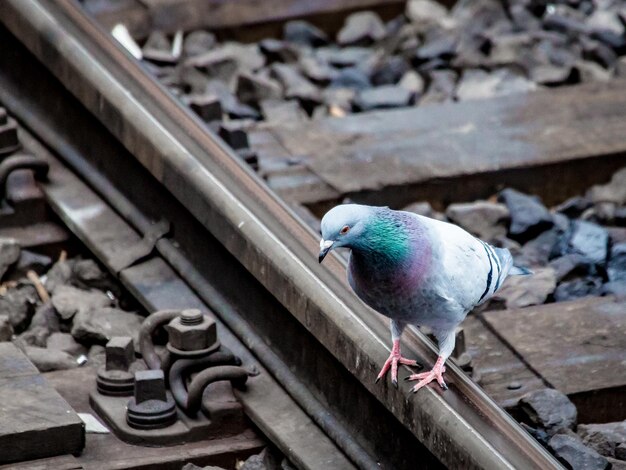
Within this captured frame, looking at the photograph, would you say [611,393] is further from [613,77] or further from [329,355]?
[613,77]

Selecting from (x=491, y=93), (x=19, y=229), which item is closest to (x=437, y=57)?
(x=491, y=93)

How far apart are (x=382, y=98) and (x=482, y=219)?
1.38 metres

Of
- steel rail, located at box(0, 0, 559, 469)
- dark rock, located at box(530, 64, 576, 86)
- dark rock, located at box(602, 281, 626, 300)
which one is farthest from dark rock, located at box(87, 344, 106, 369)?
dark rock, located at box(530, 64, 576, 86)

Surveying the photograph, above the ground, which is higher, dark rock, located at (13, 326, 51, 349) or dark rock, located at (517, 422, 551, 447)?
dark rock, located at (517, 422, 551, 447)

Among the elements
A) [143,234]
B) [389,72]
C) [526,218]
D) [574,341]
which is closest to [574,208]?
[526,218]

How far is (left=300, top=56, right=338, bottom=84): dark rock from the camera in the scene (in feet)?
23.7

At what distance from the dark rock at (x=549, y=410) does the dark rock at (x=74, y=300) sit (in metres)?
1.51

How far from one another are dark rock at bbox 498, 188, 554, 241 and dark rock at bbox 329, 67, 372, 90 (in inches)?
61.4

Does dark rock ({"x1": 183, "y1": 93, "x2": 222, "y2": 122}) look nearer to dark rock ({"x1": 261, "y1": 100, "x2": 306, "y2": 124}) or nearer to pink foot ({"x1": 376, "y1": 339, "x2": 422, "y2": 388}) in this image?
dark rock ({"x1": 261, "y1": 100, "x2": 306, "y2": 124})

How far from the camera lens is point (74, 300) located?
5016 mm

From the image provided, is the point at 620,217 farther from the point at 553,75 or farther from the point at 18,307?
the point at 18,307

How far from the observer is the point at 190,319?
14.7 feet

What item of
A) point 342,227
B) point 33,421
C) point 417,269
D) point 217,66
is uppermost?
point 342,227

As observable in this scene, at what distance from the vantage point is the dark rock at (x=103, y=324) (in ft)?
15.9
